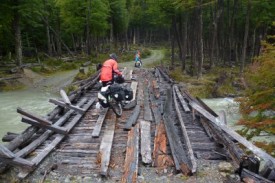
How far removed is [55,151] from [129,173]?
2339 mm

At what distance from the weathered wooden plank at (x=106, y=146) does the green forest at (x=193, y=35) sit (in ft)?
14.1

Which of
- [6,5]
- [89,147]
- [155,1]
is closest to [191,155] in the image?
[89,147]

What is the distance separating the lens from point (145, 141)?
840cm

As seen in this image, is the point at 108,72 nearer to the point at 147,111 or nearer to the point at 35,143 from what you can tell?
the point at 147,111

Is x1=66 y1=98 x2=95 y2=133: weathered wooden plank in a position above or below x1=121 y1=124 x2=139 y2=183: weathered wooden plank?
above

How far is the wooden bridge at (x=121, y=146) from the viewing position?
6.64 meters

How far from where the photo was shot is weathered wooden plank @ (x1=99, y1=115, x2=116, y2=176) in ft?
22.5

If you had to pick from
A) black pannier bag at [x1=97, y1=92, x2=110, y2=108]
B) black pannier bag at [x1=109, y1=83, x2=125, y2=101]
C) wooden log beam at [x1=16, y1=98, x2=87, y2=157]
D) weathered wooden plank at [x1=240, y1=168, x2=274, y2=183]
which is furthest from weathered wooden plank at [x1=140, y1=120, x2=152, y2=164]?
wooden log beam at [x1=16, y1=98, x2=87, y2=157]

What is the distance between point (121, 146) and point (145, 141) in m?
0.66

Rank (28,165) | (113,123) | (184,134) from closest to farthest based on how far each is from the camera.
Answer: (28,165)
(184,134)
(113,123)

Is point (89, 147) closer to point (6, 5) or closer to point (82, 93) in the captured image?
point (82, 93)

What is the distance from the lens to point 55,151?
795 cm

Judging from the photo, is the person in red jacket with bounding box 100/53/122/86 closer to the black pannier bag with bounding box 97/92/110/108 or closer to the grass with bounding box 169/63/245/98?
the black pannier bag with bounding box 97/92/110/108

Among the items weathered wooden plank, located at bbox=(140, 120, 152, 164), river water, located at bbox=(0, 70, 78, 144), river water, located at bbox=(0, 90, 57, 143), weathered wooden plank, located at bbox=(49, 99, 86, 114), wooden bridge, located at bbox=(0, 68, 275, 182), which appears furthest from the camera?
river water, located at bbox=(0, 70, 78, 144)
